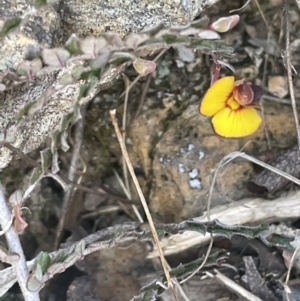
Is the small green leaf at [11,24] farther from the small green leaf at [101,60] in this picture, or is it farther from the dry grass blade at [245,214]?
the dry grass blade at [245,214]

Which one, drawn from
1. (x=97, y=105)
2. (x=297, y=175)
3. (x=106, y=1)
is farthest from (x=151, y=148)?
(x=106, y=1)

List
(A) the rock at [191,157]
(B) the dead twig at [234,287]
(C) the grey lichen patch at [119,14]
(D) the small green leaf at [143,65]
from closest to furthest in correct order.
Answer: (D) the small green leaf at [143,65], (C) the grey lichen patch at [119,14], (B) the dead twig at [234,287], (A) the rock at [191,157]

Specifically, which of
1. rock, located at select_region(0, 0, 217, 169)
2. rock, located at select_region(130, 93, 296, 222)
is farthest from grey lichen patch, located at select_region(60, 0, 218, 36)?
rock, located at select_region(130, 93, 296, 222)

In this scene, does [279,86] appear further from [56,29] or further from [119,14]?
[56,29]

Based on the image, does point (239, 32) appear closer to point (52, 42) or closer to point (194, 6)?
point (194, 6)

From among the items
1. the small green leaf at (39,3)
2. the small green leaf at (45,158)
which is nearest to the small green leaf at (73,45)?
the small green leaf at (39,3)

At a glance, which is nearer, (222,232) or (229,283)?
(222,232)

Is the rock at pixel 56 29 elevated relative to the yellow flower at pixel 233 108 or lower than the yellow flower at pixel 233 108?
elevated

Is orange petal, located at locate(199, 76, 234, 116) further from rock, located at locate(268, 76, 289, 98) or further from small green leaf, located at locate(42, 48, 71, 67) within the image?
small green leaf, located at locate(42, 48, 71, 67)
